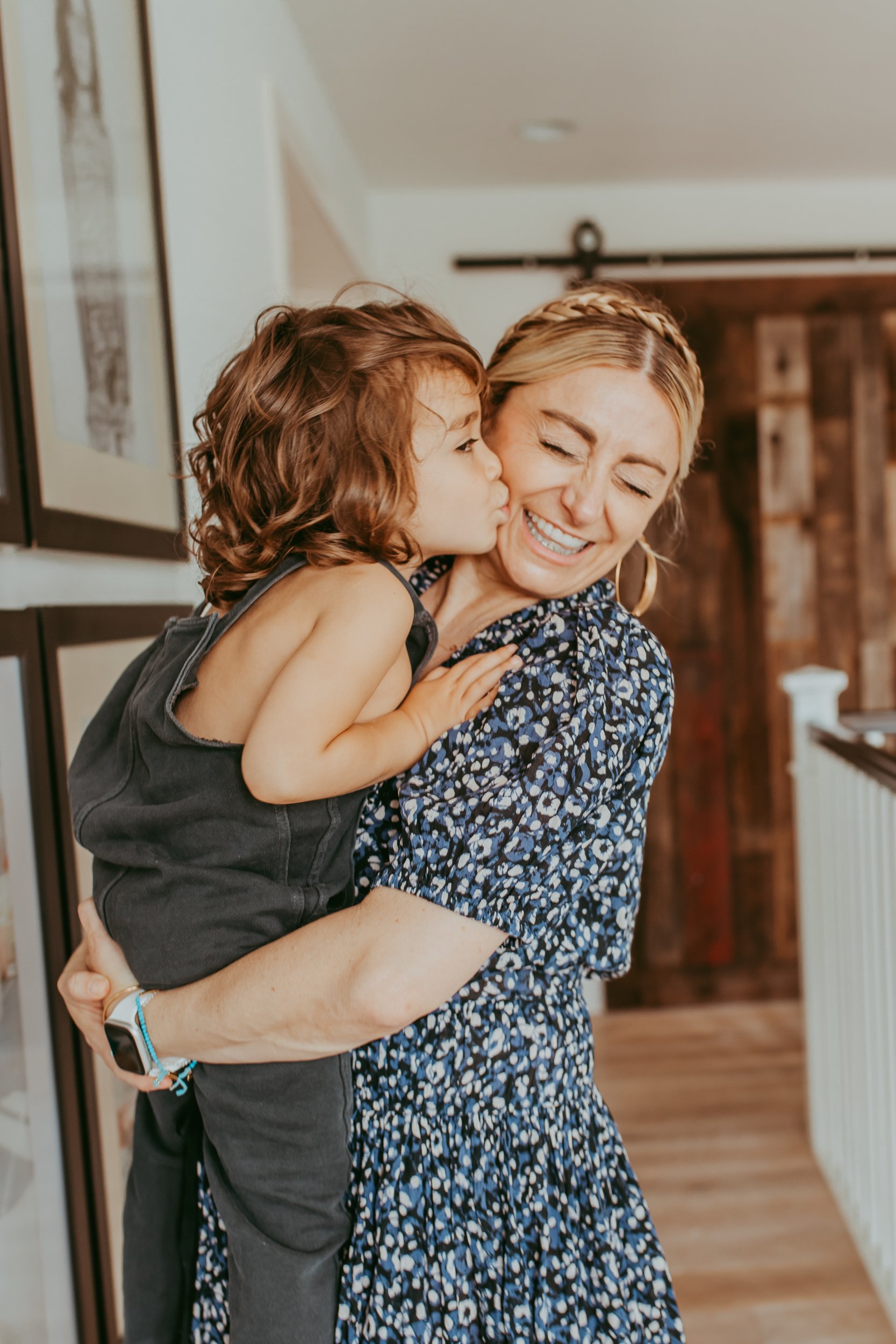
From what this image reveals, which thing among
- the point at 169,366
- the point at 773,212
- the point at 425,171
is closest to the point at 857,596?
the point at 773,212

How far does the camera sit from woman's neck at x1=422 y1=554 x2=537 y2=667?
114 cm

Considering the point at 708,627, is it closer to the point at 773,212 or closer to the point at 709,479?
the point at 709,479

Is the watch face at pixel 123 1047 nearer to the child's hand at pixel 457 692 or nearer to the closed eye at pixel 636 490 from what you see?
the child's hand at pixel 457 692

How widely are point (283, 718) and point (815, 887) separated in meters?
2.22

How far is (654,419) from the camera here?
3.48 feet

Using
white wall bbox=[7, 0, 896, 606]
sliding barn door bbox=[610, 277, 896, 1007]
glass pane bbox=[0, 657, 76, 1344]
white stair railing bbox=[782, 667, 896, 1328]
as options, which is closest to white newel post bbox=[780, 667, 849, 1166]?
white stair railing bbox=[782, 667, 896, 1328]

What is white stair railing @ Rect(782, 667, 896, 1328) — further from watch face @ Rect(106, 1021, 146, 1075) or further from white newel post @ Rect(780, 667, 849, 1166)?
watch face @ Rect(106, 1021, 146, 1075)

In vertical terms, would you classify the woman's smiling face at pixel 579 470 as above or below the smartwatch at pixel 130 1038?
above

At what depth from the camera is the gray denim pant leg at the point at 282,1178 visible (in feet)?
3.02

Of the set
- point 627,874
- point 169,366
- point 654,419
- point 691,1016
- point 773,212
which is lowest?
point 691,1016

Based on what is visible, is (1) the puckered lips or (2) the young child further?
(1) the puckered lips

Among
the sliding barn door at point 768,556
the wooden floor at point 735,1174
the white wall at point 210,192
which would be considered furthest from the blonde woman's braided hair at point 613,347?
the sliding barn door at point 768,556

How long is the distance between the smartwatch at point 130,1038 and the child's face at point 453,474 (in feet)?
1.57

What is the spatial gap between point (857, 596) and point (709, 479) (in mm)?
678
